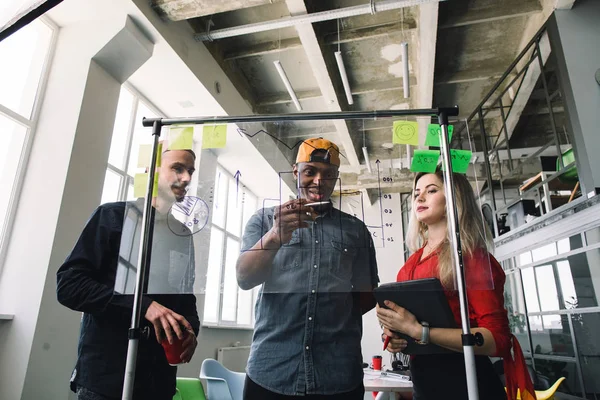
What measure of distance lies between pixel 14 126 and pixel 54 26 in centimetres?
97

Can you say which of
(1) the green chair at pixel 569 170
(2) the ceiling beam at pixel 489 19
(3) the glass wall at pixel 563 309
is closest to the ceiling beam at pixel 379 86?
(2) the ceiling beam at pixel 489 19

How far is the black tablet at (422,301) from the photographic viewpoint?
1.17 meters

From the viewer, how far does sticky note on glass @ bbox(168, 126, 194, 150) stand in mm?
1426

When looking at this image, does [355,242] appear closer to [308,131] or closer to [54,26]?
[308,131]

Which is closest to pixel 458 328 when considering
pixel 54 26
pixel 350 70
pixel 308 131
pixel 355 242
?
pixel 355 242

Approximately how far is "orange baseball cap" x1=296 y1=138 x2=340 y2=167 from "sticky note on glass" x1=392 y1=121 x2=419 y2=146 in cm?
21

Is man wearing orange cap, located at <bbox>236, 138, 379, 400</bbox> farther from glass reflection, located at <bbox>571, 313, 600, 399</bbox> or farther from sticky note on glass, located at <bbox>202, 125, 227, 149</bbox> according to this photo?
glass reflection, located at <bbox>571, 313, 600, 399</bbox>

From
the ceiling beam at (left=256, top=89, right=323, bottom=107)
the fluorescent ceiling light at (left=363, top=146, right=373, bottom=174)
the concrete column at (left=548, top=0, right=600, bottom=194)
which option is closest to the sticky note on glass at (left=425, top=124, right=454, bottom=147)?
the fluorescent ceiling light at (left=363, top=146, right=373, bottom=174)

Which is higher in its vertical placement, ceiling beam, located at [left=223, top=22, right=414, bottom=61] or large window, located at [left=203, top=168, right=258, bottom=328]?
ceiling beam, located at [left=223, top=22, right=414, bottom=61]

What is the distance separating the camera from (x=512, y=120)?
206 inches

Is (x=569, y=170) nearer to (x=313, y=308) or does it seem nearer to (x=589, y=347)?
(x=589, y=347)

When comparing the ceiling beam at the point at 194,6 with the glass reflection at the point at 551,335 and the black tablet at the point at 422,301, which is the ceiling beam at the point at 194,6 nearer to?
the black tablet at the point at 422,301

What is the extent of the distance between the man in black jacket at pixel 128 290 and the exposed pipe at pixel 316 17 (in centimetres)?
281

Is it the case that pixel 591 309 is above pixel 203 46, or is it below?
below
